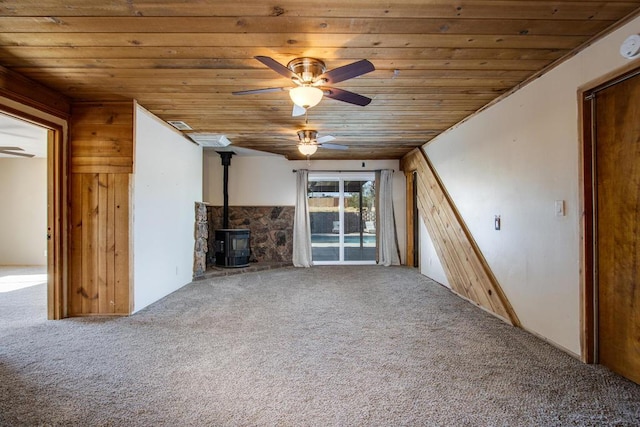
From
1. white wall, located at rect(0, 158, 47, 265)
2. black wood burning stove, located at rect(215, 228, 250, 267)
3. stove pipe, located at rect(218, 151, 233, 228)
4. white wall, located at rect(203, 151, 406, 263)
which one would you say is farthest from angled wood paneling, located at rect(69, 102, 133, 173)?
white wall, located at rect(0, 158, 47, 265)

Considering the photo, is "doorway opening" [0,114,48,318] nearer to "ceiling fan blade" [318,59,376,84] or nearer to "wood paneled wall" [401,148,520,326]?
"ceiling fan blade" [318,59,376,84]

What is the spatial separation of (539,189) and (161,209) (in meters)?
4.28

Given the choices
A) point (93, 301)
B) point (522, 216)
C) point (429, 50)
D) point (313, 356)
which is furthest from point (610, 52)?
point (93, 301)

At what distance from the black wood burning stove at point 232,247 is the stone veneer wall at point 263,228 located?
58 centimetres

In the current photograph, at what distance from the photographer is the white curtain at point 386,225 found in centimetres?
704

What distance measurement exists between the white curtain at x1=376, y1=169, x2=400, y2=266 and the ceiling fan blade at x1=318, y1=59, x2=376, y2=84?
4851 mm

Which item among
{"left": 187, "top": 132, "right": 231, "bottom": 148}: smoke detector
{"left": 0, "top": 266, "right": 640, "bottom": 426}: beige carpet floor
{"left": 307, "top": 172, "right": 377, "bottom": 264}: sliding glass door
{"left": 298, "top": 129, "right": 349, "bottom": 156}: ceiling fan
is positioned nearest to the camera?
{"left": 0, "top": 266, "right": 640, "bottom": 426}: beige carpet floor

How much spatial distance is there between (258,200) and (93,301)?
12.9 feet

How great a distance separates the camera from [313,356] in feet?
8.38

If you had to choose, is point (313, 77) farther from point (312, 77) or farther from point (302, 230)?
point (302, 230)

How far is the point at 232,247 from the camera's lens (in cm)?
632

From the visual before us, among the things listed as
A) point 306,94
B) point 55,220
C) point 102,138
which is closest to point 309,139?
point 306,94

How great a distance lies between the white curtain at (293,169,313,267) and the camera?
274 inches

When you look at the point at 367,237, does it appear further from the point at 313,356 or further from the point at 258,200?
the point at 313,356
